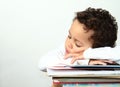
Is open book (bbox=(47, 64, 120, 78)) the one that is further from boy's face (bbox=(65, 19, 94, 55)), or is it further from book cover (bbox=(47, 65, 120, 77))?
boy's face (bbox=(65, 19, 94, 55))

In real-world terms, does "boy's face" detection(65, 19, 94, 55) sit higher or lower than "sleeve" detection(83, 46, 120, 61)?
higher

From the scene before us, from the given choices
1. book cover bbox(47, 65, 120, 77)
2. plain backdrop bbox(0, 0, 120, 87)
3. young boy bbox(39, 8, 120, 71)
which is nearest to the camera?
book cover bbox(47, 65, 120, 77)

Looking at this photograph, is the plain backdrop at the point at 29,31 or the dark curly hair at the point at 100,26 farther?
the plain backdrop at the point at 29,31

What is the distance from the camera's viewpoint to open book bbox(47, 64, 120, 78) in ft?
2.53

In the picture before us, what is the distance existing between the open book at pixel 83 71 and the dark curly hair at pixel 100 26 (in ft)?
0.87

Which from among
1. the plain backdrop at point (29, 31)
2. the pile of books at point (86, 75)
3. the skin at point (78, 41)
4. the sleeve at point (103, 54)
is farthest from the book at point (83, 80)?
the plain backdrop at point (29, 31)

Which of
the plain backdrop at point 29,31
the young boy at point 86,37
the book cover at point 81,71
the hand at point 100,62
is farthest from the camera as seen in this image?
the plain backdrop at point 29,31

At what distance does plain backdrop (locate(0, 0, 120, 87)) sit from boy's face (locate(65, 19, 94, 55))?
598 millimetres

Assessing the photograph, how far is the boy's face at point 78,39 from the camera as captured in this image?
1.04 meters

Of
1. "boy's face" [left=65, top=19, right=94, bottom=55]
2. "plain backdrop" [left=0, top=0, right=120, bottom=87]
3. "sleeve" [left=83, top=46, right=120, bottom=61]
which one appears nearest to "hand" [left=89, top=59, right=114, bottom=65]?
"sleeve" [left=83, top=46, right=120, bottom=61]

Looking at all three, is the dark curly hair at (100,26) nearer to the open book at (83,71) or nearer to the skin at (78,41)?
the skin at (78,41)

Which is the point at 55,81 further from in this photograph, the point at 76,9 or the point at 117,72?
the point at 76,9

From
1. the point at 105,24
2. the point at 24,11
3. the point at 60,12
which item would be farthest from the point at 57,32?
the point at 105,24

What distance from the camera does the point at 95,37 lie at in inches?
41.2
